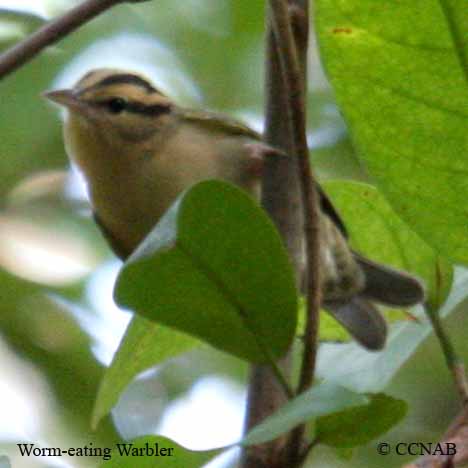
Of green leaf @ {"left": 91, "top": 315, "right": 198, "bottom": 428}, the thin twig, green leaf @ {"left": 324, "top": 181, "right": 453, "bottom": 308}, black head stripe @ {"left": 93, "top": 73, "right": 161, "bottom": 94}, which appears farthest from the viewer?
black head stripe @ {"left": 93, "top": 73, "right": 161, "bottom": 94}

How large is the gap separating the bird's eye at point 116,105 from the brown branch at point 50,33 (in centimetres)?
174

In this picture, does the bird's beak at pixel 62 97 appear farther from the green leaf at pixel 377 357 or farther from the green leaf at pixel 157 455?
the green leaf at pixel 157 455

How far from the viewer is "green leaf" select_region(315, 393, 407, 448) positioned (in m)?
1.53

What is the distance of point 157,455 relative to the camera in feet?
5.03

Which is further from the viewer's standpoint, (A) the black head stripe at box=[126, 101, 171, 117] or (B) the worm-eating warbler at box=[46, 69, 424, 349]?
(A) the black head stripe at box=[126, 101, 171, 117]

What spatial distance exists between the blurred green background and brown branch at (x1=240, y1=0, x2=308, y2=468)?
1.68m

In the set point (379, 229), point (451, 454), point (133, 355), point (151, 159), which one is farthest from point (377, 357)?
point (151, 159)

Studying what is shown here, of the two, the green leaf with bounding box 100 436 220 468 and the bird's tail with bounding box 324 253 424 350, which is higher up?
the green leaf with bounding box 100 436 220 468

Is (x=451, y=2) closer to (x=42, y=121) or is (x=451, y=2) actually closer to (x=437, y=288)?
(x=437, y=288)

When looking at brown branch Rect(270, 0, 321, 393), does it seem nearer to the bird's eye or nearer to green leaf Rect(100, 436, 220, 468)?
green leaf Rect(100, 436, 220, 468)

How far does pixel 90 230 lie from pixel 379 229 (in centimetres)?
202

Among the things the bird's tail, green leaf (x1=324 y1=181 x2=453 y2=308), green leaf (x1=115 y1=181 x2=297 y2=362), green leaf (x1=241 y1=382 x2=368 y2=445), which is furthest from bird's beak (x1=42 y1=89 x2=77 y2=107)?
green leaf (x1=241 y1=382 x2=368 y2=445)

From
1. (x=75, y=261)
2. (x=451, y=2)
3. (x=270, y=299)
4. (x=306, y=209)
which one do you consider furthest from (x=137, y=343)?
(x=75, y=261)

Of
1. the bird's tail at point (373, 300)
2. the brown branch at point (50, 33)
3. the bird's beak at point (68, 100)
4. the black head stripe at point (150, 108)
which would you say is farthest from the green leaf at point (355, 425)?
the black head stripe at point (150, 108)
